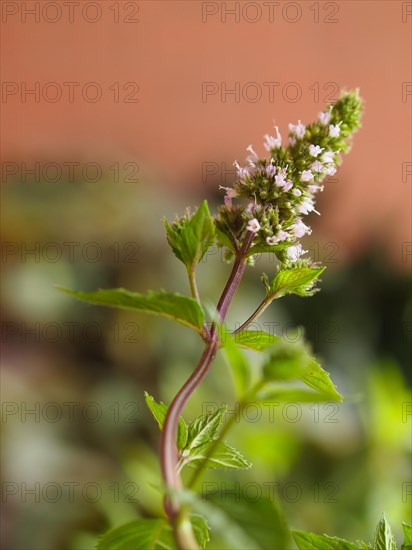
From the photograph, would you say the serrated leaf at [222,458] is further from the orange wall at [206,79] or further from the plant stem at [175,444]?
the orange wall at [206,79]

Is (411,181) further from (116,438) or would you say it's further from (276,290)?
(276,290)

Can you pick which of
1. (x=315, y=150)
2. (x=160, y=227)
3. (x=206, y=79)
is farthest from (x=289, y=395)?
(x=206, y=79)

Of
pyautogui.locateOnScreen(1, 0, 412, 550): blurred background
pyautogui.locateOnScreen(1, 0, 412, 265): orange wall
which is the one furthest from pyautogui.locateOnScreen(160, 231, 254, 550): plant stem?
pyautogui.locateOnScreen(1, 0, 412, 265): orange wall

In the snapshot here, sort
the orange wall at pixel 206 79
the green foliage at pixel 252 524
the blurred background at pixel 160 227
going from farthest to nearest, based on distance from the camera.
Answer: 1. the orange wall at pixel 206 79
2. the blurred background at pixel 160 227
3. the green foliage at pixel 252 524

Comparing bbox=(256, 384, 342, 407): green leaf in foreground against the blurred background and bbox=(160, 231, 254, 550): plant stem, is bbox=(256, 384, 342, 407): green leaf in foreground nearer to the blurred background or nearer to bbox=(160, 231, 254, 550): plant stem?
bbox=(160, 231, 254, 550): plant stem

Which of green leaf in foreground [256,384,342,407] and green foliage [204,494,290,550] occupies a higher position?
green leaf in foreground [256,384,342,407]

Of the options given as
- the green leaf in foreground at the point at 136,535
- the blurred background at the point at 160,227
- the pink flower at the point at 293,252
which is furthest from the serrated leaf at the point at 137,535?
the blurred background at the point at 160,227

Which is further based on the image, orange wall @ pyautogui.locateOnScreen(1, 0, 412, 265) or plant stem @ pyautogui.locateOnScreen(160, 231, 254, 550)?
orange wall @ pyautogui.locateOnScreen(1, 0, 412, 265)

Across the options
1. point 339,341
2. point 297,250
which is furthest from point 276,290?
point 339,341
